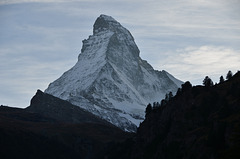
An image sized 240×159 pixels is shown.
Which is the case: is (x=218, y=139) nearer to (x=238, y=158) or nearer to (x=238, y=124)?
(x=238, y=124)

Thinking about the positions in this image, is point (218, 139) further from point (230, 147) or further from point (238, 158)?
point (238, 158)

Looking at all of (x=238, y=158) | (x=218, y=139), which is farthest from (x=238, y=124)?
(x=238, y=158)

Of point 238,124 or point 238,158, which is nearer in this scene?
point 238,158

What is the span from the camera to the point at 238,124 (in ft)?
655

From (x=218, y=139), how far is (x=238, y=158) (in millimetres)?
23942

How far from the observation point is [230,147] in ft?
623

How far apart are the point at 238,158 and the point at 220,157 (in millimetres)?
13046

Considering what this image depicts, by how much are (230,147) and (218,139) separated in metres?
10.2

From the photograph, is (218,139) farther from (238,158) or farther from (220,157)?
(238,158)

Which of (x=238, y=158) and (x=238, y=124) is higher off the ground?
(x=238, y=124)

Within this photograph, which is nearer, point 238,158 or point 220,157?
point 238,158

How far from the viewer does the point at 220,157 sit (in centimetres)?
18875

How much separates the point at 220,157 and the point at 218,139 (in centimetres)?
1164

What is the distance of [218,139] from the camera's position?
200 metres
